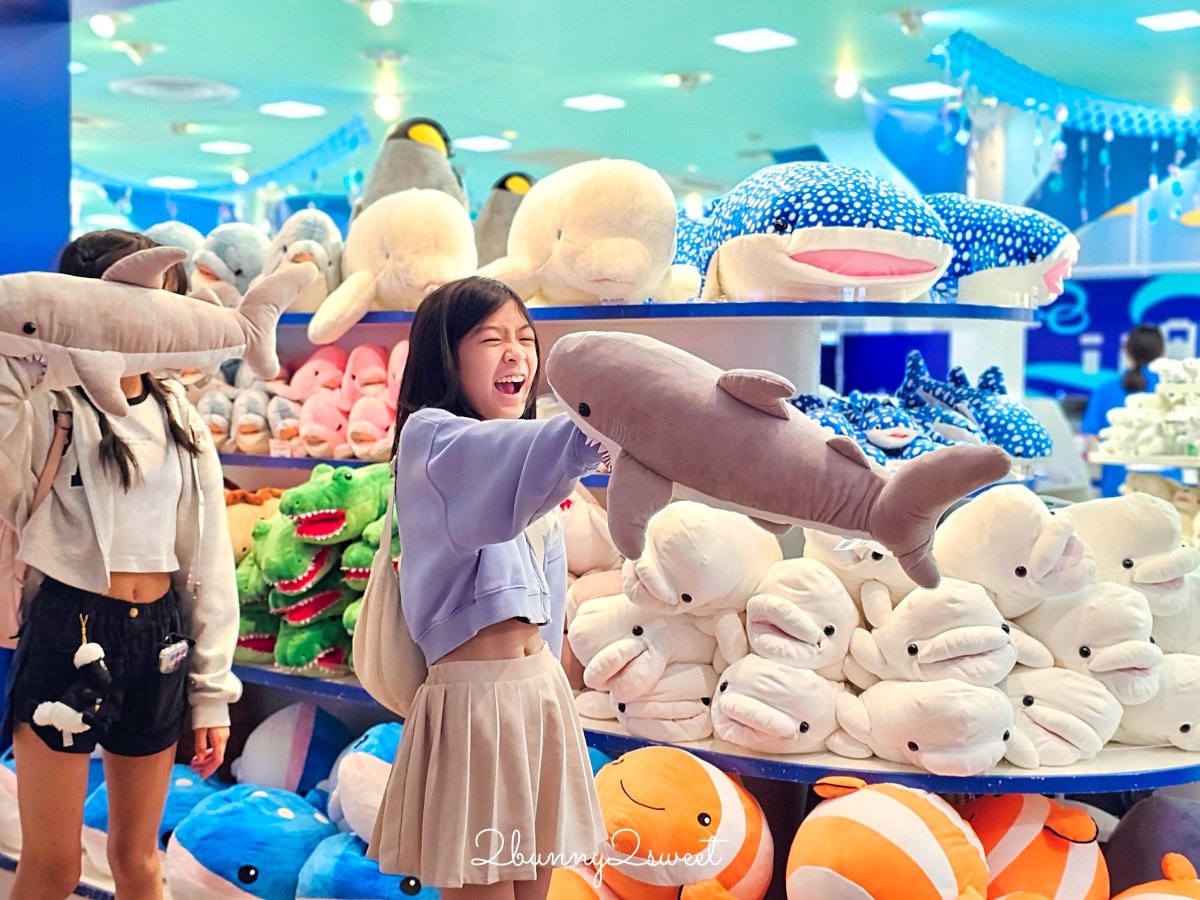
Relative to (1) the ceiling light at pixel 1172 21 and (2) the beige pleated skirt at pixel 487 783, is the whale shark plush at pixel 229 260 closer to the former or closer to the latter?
(2) the beige pleated skirt at pixel 487 783

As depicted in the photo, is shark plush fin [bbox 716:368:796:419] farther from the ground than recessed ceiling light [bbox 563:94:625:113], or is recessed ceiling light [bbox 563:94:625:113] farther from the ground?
recessed ceiling light [bbox 563:94:625:113]

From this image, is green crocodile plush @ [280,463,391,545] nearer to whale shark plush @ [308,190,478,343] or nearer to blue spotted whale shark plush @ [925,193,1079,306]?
whale shark plush @ [308,190,478,343]

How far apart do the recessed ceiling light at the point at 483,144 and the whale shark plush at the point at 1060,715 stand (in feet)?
26.7

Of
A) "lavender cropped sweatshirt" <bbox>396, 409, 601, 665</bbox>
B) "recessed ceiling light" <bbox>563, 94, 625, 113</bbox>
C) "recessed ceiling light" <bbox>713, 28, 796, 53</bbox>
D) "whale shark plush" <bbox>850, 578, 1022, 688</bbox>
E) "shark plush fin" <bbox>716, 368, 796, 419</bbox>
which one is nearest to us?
"shark plush fin" <bbox>716, 368, 796, 419</bbox>

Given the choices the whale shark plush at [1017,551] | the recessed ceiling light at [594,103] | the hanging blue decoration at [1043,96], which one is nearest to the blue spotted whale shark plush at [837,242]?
the whale shark plush at [1017,551]

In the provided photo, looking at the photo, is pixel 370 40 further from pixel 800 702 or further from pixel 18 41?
pixel 800 702

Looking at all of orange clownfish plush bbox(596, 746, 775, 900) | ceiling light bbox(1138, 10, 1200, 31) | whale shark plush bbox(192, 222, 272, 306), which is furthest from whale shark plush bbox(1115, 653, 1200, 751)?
ceiling light bbox(1138, 10, 1200, 31)

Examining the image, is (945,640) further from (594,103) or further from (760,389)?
(594,103)

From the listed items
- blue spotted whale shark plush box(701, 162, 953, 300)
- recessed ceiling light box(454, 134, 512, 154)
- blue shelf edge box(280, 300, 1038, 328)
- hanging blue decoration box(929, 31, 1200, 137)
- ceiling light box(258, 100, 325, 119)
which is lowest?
blue shelf edge box(280, 300, 1038, 328)

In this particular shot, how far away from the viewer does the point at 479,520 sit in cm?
140

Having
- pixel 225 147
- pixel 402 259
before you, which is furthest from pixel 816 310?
pixel 225 147

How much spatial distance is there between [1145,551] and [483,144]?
8392 millimetres

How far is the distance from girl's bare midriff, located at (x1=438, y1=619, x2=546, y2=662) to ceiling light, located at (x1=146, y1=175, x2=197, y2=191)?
11.7 meters

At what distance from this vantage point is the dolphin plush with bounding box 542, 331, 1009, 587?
1.16 metres
